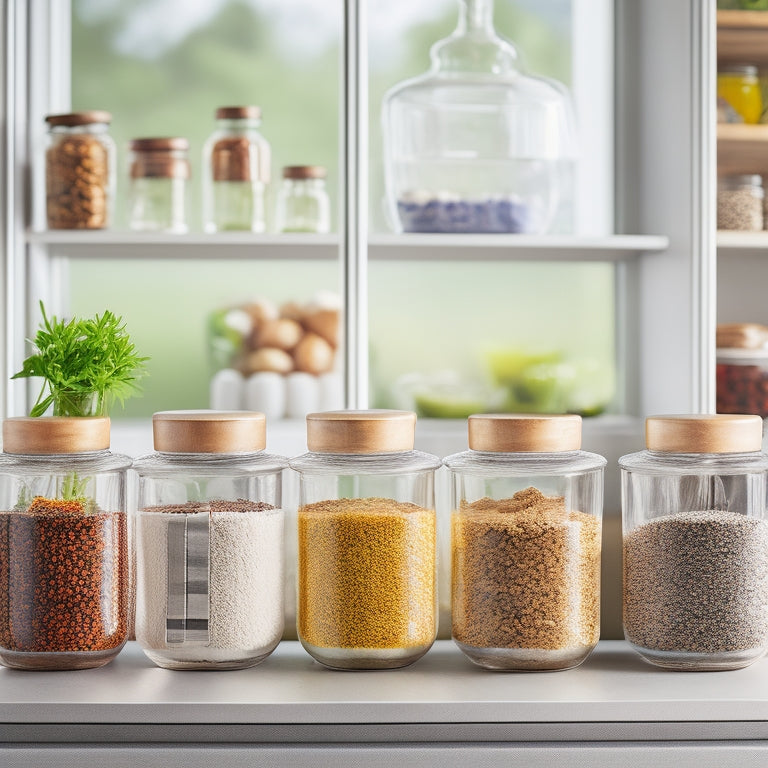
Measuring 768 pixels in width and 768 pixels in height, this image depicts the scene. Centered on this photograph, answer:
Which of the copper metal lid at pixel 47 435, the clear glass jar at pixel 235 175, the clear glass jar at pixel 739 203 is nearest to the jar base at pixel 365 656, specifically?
the copper metal lid at pixel 47 435

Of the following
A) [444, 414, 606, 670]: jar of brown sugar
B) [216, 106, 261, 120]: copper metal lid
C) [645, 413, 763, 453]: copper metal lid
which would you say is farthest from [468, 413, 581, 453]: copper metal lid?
[216, 106, 261, 120]: copper metal lid

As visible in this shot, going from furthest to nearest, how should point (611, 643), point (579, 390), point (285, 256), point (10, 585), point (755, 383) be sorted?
point (579, 390) < point (285, 256) < point (755, 383) < point (611, 643) < point (10, 585)

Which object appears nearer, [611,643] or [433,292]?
[611,643]

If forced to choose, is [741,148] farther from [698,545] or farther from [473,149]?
Answer: [698,545]

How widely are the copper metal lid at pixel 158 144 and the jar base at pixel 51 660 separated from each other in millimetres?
809

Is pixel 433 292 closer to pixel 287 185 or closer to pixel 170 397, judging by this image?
pixel 287 185

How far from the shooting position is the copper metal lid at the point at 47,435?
3.52ft

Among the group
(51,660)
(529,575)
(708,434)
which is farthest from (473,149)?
(51,660)

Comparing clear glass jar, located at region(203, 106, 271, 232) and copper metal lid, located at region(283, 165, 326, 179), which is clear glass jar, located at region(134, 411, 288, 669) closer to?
clear glass jar, located at region(203, 106, 271, 232)

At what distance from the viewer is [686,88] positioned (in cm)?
138

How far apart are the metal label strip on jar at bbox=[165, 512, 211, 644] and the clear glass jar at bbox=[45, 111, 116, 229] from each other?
576 millimetres

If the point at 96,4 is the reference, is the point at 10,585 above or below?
below

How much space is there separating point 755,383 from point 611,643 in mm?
468

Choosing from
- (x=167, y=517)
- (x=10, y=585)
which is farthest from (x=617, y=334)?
(x=10, y=585)
